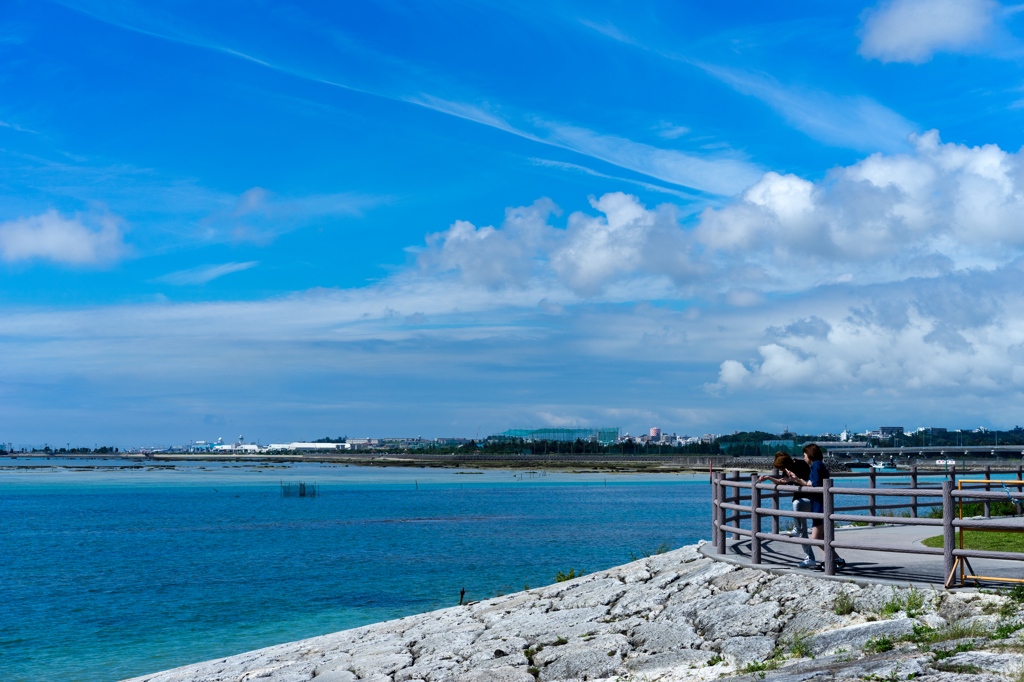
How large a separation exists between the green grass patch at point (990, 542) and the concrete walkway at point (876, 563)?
0.32 metres

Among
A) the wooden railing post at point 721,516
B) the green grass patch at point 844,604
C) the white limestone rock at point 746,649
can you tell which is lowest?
the white limestone rock at point 746,649

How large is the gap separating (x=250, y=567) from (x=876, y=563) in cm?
3262

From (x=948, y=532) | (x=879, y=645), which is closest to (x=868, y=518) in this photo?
(x=948, y=532)

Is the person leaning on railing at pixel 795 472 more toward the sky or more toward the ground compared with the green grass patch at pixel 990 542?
more toward the sky

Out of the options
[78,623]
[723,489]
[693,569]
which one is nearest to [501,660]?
[693,569]

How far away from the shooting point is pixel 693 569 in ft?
45.4

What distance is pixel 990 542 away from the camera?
49.0ft

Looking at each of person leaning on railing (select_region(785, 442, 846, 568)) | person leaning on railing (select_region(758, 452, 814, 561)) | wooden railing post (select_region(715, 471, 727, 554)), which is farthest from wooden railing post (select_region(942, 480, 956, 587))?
wooden railing post (select_region(715, 471, 727, 554))

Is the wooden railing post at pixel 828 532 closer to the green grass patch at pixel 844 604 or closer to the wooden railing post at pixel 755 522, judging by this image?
the green grass patch at pixel 844 604

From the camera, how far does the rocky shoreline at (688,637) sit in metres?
8.84

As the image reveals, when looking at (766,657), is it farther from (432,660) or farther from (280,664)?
(280,664)

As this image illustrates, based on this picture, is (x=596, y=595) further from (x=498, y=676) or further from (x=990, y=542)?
(x=990, y=542)

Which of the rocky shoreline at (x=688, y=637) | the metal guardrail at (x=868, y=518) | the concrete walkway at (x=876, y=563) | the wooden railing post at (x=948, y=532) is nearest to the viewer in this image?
the rocky shoreline at (x=688, y=637)

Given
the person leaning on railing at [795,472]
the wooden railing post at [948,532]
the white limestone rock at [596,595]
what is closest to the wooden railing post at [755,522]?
the person leaning on railing at [795,472]
